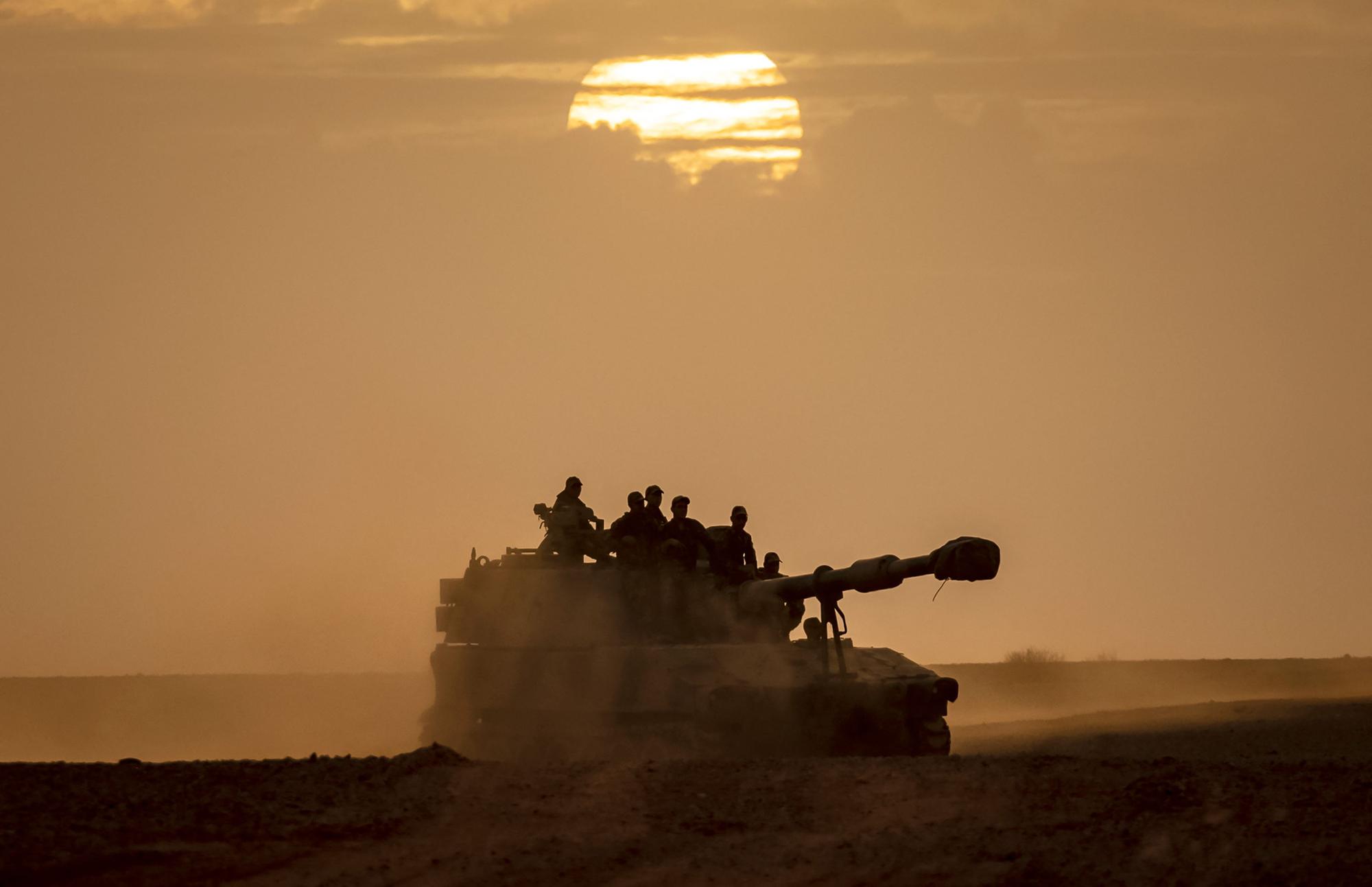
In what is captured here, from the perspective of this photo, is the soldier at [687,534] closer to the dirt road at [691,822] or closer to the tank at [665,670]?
the tank at [665,670]

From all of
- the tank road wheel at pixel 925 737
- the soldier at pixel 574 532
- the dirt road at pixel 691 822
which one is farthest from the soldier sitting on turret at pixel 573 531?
the dirt road at pixel 691 822

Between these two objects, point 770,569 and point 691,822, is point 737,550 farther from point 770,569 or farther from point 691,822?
point 691,822

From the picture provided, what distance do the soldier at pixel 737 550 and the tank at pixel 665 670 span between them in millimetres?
105

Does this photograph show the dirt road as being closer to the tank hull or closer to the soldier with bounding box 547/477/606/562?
the tank hull

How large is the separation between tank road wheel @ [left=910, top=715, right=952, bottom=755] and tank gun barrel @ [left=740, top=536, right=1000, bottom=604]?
1543mm

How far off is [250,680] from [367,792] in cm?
8292

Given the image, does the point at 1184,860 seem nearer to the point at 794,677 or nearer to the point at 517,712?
the point at 794,677

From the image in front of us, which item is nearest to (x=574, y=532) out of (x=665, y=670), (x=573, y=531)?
(x=573, y=531)

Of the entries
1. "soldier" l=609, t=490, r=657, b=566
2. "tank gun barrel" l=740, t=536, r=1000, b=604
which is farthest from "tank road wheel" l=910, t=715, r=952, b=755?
"soldier" l=609, t=490, r=657, b=566

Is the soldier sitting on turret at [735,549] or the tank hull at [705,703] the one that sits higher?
the soldier sitting on turret at [735,549]

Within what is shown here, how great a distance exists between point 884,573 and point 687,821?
19.3ft

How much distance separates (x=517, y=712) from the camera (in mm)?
24203

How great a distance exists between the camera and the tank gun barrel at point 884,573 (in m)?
20.5

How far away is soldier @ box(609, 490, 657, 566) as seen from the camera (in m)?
24.6
